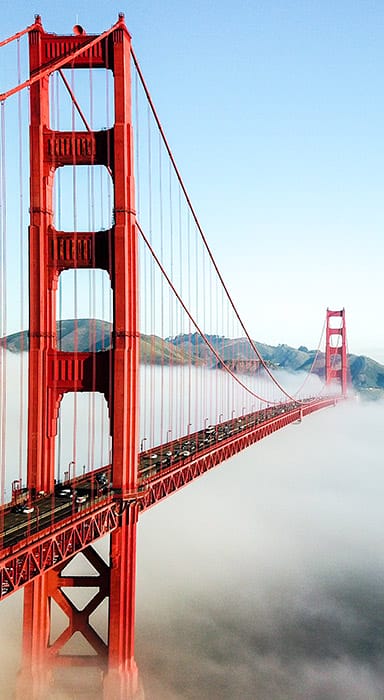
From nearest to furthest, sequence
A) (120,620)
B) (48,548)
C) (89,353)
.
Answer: (48,548) → (120,620) → (89,353)

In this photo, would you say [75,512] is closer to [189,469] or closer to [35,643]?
[35,643]

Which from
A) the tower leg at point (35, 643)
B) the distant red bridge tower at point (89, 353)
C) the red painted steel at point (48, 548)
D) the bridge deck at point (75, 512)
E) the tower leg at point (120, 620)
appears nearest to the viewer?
the red painted steel at point (48, 548)

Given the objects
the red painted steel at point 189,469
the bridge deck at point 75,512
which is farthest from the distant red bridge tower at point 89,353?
the red painted steel at point 189,469

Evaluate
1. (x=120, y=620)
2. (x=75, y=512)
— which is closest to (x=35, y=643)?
(x=120, y=620)

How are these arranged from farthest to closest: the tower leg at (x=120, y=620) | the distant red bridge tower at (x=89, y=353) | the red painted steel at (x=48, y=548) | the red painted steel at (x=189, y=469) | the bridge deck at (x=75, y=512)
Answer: the red painted steel at (x=189, y=469)
the distant red bridge tower at (x=89, y=353)
the tower leg at (x=120, y=620)
the bridge deck at (x=75, y=512)
the red painted steel at (x=48, y=548)

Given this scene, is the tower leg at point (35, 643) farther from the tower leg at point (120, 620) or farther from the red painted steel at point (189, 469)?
the red painted steel at point (189, 469)

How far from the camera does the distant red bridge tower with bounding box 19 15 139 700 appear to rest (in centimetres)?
2603

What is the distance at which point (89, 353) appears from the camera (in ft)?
86.7

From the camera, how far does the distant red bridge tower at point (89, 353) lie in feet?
85.4

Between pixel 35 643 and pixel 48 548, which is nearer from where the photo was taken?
pixel 48 548

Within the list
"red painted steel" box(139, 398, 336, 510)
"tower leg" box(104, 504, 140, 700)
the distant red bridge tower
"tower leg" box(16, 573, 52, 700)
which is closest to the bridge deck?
"red painted steel" box(139, 398, 336, 510)

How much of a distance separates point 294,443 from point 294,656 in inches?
5100

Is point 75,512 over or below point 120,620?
over

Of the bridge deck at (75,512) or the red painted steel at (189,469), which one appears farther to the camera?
the red painted steel at (189,469)
